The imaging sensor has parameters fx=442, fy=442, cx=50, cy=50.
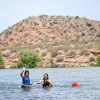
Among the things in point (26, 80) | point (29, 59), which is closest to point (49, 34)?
point (29, 59)

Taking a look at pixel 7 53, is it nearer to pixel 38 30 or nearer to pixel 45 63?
pixel 45 63

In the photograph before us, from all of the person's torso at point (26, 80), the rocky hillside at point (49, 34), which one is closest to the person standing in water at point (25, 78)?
the person's torso at point (26, 80)

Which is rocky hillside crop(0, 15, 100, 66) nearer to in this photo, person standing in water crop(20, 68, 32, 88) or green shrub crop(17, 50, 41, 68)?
green shrub crop(17, 50, 41, 68)

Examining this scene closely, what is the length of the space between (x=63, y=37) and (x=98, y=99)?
131899 mm

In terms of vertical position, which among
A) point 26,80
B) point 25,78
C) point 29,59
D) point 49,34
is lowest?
point 26,80

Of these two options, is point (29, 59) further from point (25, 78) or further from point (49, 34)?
point (25, 78)

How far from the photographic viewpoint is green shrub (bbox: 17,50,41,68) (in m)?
109

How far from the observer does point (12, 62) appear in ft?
404

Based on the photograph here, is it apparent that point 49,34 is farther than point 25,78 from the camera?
Yes

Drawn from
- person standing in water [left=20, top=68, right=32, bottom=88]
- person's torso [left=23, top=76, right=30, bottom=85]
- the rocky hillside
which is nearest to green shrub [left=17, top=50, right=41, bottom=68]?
the rocky hillside

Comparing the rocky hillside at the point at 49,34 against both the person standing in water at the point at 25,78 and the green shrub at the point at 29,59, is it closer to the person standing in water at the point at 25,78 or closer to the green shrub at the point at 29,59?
the green shrub at the point at 29,59

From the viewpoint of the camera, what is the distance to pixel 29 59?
357 ft

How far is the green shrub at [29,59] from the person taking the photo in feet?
357

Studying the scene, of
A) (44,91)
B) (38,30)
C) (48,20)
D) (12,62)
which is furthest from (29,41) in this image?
(44,91)
